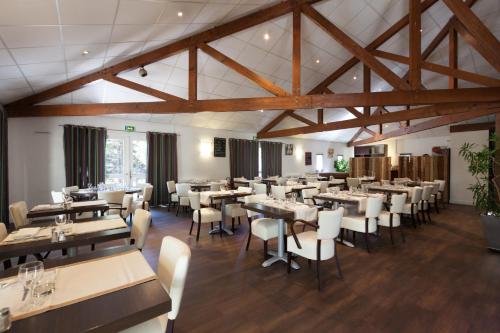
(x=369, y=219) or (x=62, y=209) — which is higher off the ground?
(x=62, y=209)

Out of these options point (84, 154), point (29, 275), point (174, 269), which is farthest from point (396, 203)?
point (84, 154)

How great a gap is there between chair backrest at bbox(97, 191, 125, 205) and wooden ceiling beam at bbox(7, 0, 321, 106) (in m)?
2.25

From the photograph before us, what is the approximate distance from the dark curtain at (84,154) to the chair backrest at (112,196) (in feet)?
6.88

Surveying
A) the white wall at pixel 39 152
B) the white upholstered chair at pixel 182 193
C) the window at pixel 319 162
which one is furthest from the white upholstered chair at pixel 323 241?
the window at pixel 319 162

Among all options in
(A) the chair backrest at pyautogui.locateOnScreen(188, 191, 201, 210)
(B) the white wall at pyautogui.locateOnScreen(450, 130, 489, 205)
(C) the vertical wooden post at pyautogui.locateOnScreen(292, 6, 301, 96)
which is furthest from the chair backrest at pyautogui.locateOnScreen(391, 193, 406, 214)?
(B) the white wall at pyautogui.locateOnScreen(450, 130, 489, 205)

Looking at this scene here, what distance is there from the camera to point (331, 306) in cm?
248

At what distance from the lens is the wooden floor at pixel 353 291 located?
2238 millimetres

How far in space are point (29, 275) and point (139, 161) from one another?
698 cm

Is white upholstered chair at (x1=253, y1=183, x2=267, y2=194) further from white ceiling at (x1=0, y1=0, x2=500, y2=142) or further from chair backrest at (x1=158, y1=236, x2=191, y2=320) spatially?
chair backrest at (x1=158, y1=236, x2=191, y2=320)

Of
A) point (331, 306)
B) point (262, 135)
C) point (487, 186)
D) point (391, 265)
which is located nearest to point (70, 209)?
point (331, 306)

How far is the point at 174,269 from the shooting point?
1520 millimetres

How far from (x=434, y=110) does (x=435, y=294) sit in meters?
5.32

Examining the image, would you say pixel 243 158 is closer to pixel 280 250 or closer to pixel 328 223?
pixel 280 250

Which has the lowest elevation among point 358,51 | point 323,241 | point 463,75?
point 323,241
